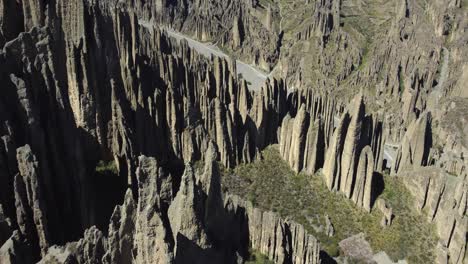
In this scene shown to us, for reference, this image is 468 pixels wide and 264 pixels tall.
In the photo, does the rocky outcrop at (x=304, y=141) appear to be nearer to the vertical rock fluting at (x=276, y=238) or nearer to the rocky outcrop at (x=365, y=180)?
the rocky outcrop at (x=365, y=180)

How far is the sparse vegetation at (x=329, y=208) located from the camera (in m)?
53.7

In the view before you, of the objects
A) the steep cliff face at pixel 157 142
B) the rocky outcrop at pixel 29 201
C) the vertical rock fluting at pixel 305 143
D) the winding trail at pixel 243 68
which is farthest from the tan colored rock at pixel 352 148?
the winding trail at pixel 243 68

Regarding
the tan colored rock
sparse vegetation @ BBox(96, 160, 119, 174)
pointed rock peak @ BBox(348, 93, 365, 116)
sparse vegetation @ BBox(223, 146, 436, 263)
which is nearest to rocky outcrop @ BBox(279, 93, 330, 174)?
sparse vegetation @ BBox(223, 146, 436, 263)

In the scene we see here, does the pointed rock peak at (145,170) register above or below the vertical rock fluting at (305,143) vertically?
above

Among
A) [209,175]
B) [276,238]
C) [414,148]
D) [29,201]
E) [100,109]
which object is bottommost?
[414,148]

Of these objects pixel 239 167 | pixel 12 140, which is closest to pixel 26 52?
pixel 12 140

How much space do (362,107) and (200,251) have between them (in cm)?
3365

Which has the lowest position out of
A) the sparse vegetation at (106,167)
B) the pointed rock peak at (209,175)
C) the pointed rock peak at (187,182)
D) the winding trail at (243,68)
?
the winding trail at (243,68)

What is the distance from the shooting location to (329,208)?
58250mm

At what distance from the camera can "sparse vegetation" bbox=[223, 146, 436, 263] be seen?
53.7m

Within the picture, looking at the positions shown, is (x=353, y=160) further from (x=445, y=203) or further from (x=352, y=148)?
(x=445, y=203)

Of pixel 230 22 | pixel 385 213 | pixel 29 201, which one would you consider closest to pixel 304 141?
pixel 385 213

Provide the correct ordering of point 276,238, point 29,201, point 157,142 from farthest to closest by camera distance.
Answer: point 157,142 → point 276,238 → point 29,201

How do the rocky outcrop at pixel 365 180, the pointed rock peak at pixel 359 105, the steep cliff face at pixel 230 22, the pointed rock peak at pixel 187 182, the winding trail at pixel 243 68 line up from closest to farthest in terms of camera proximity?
the pointed rock peak at pixel 187 182 < the rocky outcrop at pixel 365 180 < the pointed rock peak at pixel 359 105 < the winding trail at pixel 243 68 < the steep cliff face at pixel 230 22
